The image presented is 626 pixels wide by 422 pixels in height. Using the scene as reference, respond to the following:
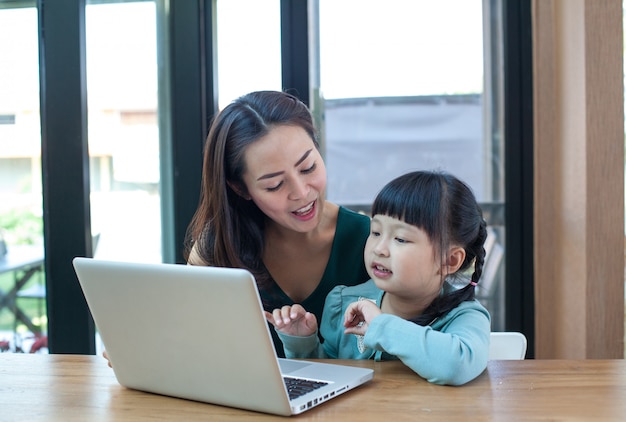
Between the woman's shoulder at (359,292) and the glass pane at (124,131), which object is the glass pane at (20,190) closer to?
the glass pane at (124,131)

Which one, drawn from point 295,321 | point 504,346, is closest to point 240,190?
point 295,321

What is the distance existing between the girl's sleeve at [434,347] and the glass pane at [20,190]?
145 cm

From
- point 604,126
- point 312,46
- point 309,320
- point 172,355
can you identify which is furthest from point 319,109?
point 172,355

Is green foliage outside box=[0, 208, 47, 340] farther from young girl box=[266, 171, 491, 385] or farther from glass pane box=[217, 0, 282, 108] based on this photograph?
young girl box=[266, 171, 491, 385]

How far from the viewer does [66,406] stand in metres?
1.13

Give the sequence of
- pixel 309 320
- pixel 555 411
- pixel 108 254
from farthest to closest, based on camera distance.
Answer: pixel 108 254, pixel 309 320, pixel 555 411

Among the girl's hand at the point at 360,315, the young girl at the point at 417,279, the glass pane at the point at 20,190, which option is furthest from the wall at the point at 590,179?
the glass pane at the point at 20,190

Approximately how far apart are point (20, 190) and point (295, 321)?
1375 millimetres

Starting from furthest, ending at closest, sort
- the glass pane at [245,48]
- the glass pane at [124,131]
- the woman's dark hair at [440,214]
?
the glass pane at [245,48]
the glass pane at [124,131]
the woman's dark hair at [440,214]

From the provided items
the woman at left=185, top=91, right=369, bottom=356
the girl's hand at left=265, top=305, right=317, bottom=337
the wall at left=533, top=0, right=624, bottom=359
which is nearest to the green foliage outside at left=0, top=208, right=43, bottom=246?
the woman at left=185, top=91, right=369, bottom=356

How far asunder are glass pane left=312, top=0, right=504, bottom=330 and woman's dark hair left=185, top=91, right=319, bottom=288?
1226 millimetres

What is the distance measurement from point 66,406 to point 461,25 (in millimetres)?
2366

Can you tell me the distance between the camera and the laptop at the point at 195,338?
100cm

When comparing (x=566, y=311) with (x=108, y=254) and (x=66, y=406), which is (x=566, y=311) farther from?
(x=66, y=406)
